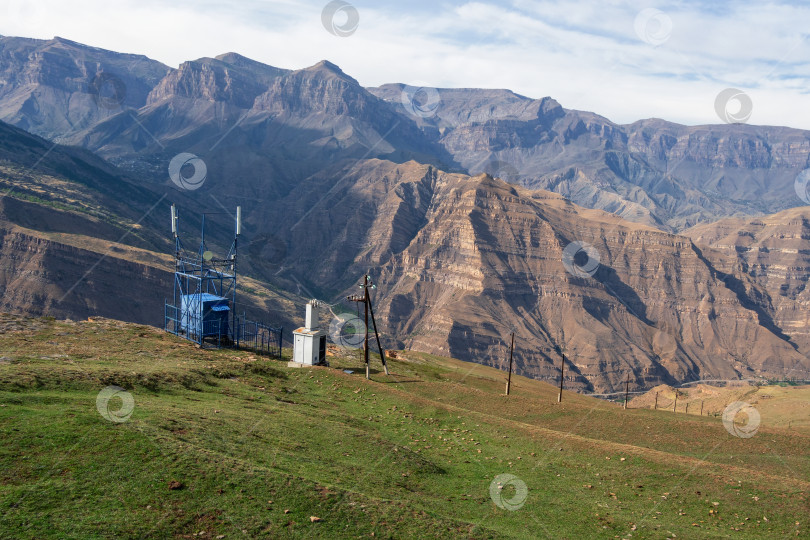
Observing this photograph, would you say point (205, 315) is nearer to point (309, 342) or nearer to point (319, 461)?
point (309, 342)

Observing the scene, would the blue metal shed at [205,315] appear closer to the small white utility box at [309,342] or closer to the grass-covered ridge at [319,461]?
the grass-covered ridge at [319,461]

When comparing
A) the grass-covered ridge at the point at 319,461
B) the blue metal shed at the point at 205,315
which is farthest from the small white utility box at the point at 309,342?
the blue metal shed at the point at 205,315

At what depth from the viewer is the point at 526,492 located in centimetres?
2809

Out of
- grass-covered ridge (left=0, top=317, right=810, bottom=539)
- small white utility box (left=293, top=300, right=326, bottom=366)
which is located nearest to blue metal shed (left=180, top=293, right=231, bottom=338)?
grass-covered ridge (left=0, top=317, right=810, bottom=539)

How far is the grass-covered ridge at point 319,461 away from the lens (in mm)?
20266

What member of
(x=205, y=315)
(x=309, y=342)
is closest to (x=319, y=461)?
(x=309, y=342)

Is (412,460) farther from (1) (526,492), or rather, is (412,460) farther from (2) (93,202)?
(2) (93,202)

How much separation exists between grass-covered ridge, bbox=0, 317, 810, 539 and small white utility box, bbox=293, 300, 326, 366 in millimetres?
4142

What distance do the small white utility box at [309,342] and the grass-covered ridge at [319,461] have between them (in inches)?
163

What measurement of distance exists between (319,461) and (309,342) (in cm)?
2503

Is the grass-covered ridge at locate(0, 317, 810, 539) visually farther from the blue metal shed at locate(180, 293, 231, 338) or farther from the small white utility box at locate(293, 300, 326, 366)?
the blue metal shed at locate(180, 293, 231, 338)

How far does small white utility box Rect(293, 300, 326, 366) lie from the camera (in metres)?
51.4

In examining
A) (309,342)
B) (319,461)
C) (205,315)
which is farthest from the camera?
(205,315)

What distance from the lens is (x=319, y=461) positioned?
26.8 m
